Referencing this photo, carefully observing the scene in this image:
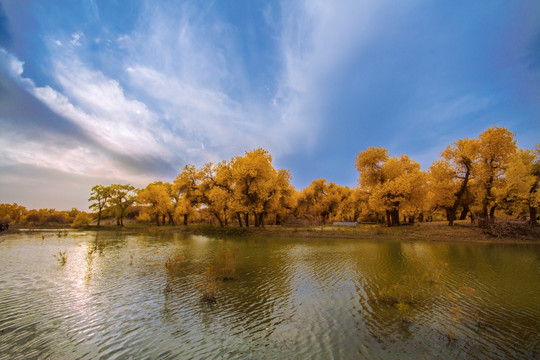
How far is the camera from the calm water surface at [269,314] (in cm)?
604

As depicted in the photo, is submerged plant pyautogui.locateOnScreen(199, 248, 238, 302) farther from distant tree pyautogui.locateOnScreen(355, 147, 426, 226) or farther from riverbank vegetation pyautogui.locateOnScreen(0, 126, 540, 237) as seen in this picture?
distant tree pyautogui.locateOnScreen(355, 147, 426, 226)

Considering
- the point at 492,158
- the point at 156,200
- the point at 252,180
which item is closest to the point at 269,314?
the point at 252,180

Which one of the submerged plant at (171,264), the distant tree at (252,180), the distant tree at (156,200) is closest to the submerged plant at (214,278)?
the submerged plant at (171,264)

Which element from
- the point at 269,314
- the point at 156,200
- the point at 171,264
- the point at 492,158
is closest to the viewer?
the point at 269,314

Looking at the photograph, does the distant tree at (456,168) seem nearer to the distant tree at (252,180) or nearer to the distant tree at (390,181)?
the distant tree at (390,181)

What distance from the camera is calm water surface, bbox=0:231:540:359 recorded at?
19.8ft

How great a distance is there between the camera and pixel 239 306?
899 cm

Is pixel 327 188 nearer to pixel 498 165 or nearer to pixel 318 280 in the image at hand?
pixel 498 165

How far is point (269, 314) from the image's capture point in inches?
329

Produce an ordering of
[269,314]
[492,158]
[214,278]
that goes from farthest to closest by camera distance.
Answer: [492,158] → [214,278] → [269,314]

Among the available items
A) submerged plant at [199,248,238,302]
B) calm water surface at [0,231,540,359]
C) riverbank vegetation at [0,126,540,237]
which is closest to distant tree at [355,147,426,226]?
riverbank vegetation at [0,126,540,237]

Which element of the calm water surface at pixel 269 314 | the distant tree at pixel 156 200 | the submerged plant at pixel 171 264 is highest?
the distant tree at pixel 156 200

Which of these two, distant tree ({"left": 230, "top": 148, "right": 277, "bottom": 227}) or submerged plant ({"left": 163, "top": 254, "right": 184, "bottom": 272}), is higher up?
distant tree ({"left": 230, "top": 148, "right": 277, "bottom": 227})

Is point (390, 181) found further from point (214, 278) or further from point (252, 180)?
point (214, 278)
